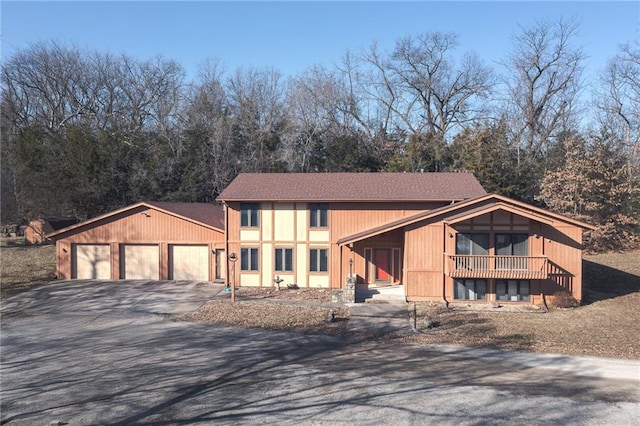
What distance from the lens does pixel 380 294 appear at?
73.1 feet

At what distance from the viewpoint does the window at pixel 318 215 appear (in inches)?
971

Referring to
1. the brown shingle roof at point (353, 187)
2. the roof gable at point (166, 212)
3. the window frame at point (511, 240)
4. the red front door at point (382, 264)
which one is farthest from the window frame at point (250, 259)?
the window frame at point (511, 240)

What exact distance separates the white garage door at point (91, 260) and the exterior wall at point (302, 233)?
7660 mm

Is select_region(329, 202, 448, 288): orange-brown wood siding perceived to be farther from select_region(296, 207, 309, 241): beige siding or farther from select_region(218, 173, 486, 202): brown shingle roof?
select_region(296, 207, 309, 241): beige siding

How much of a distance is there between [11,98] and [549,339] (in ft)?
182

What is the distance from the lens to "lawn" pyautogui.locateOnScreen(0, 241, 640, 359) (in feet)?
50.8

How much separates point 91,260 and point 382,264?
16185 millimetres

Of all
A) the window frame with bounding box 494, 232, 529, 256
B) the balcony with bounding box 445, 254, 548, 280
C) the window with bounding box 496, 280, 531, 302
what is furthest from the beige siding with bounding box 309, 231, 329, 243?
the window with bounding box 496, 280, 531, 302

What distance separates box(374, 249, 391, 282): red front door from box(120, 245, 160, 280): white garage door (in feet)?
39.8

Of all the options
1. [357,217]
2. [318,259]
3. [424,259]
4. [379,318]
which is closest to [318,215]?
[357,217]

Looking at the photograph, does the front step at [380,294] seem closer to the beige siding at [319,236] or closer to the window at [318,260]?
the window at [318,260]

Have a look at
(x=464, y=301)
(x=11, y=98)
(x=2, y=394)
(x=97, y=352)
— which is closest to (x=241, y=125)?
(x=11, y=98)

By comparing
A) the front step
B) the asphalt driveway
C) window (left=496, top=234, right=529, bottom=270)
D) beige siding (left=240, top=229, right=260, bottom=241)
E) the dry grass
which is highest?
beige siding (left=240, top=229, right=260, bottom=241)

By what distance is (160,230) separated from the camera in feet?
86.9
